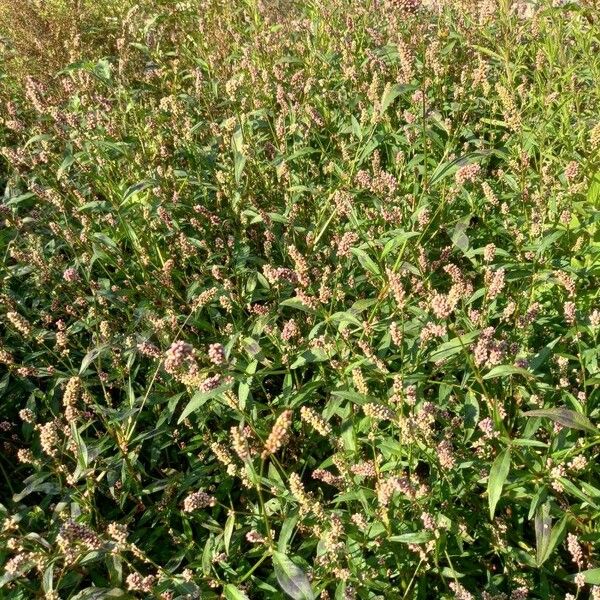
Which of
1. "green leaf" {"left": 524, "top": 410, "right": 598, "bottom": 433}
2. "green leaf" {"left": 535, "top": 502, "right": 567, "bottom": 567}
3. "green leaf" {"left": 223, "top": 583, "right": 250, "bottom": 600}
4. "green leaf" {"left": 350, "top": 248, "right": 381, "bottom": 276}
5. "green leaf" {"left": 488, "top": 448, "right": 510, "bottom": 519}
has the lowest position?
"green leaf" {"left": 535, "top": 502, "right": 567, "bottom": 567}

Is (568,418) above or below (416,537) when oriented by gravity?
above

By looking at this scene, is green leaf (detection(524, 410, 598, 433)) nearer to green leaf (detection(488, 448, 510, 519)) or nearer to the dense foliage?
the dense foliage

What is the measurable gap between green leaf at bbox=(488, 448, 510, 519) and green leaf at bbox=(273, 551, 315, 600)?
497 millimetres

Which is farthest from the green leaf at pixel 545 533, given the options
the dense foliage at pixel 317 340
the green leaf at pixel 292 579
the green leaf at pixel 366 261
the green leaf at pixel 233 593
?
the green leaf at pixel 366 261

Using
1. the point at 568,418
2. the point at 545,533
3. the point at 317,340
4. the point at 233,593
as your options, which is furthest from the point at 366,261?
the point at 233,593

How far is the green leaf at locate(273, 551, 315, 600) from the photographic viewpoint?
151 cm

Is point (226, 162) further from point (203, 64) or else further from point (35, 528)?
point (35, 528)

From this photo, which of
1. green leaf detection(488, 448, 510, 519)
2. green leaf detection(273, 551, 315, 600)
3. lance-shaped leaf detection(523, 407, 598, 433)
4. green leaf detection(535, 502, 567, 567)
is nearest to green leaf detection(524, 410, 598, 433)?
lance-shaped leaf detection(523, 407, 598, 433)

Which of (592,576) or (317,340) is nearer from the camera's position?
(592,576)

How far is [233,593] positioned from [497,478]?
76 centimetres

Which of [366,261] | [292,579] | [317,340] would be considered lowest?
[292,579]

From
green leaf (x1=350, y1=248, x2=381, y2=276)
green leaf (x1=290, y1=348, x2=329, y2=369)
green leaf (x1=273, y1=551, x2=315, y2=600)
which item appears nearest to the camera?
green leaf (x1=273, y1=551, x2=315, y2=600)

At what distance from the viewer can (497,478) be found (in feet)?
5.33

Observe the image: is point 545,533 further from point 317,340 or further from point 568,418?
point 317,340
